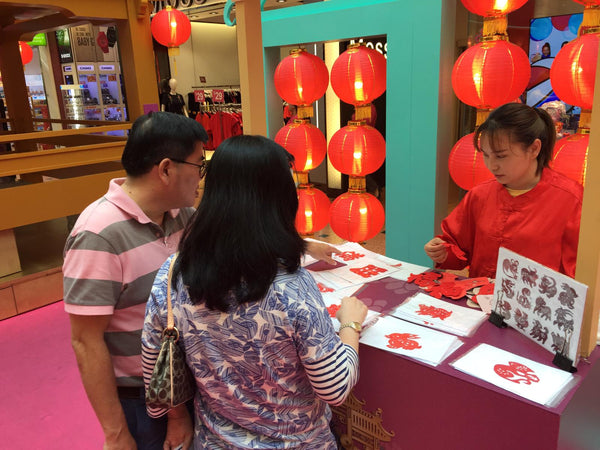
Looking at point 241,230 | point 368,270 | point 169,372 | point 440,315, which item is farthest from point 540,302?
point 169,372

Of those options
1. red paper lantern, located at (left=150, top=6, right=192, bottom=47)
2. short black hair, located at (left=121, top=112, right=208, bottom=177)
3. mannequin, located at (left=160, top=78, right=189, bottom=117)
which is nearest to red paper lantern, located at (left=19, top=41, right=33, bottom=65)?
mannequin, located at (left=160, top=78, right=189, bottom=117)

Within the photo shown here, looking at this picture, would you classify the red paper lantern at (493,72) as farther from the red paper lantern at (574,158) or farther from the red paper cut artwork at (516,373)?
the red paper cut artwork at (516,373)

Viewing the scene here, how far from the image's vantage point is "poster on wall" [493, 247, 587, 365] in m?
1.21

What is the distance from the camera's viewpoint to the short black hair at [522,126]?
176 cm

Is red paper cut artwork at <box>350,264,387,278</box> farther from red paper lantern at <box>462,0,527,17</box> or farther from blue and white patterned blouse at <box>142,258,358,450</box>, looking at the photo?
red paper lantern at <box>462,0,527,17</box>

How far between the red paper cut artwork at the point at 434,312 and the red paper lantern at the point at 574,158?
3.59 feet

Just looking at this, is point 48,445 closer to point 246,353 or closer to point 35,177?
point 246,353

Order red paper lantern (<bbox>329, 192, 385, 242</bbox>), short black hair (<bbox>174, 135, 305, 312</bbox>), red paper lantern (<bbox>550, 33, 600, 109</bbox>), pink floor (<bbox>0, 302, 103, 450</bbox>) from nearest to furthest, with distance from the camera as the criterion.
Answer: short black hair (<bbox>174, 135, 305, 312</bbox>)
red paper lantern (<bbox>550, 33, 600, 109</bbox>)
pink floor (<bbox>0, 302, 103, 450</bbox>)
red paper lantern (<bbox>329, 192, 385, 242</bbox>)

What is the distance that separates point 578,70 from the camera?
210 cm

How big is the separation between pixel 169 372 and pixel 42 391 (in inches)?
89.5

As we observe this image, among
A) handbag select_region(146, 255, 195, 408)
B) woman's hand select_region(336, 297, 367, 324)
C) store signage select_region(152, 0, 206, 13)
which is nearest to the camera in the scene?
handbag select_region(146, 255, 195, 408)

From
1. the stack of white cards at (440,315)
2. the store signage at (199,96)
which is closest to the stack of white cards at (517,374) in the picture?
the stack of white cards at (440,315)

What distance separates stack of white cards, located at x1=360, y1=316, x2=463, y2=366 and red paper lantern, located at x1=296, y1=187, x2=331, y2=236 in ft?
6.06

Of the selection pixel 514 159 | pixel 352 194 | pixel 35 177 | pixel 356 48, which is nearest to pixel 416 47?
pixel 356 48
